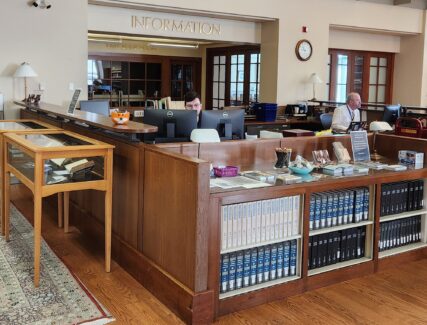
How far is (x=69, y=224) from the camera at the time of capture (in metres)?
4.99

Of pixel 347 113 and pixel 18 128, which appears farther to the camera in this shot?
pixel 347 113

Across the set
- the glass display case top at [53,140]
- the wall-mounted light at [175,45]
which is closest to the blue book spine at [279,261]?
the glass display case top at [53,140]

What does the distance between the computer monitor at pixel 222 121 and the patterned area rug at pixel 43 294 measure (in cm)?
169

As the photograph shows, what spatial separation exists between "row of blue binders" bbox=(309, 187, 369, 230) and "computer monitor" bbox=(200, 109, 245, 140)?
1.27 m

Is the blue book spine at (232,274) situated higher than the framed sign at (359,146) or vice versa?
the framed sign at (359,146)

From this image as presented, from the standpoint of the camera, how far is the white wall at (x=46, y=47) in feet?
23.0

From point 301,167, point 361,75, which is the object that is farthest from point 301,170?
point 361,75

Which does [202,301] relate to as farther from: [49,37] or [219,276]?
[49,37]

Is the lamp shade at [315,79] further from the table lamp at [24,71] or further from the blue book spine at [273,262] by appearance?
the blue book spine at [273,262]

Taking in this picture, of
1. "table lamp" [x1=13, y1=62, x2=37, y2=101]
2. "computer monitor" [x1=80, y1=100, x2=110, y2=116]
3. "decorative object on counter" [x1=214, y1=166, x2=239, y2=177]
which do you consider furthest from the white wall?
"decorative object on counter" [x1=214, y1=166, x2=239, y2=177]

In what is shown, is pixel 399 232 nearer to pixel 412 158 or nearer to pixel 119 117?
pixel 412 158

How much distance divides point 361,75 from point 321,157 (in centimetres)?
777

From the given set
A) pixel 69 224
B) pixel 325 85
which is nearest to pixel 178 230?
pixel 69 224

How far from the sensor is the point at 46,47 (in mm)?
7273
